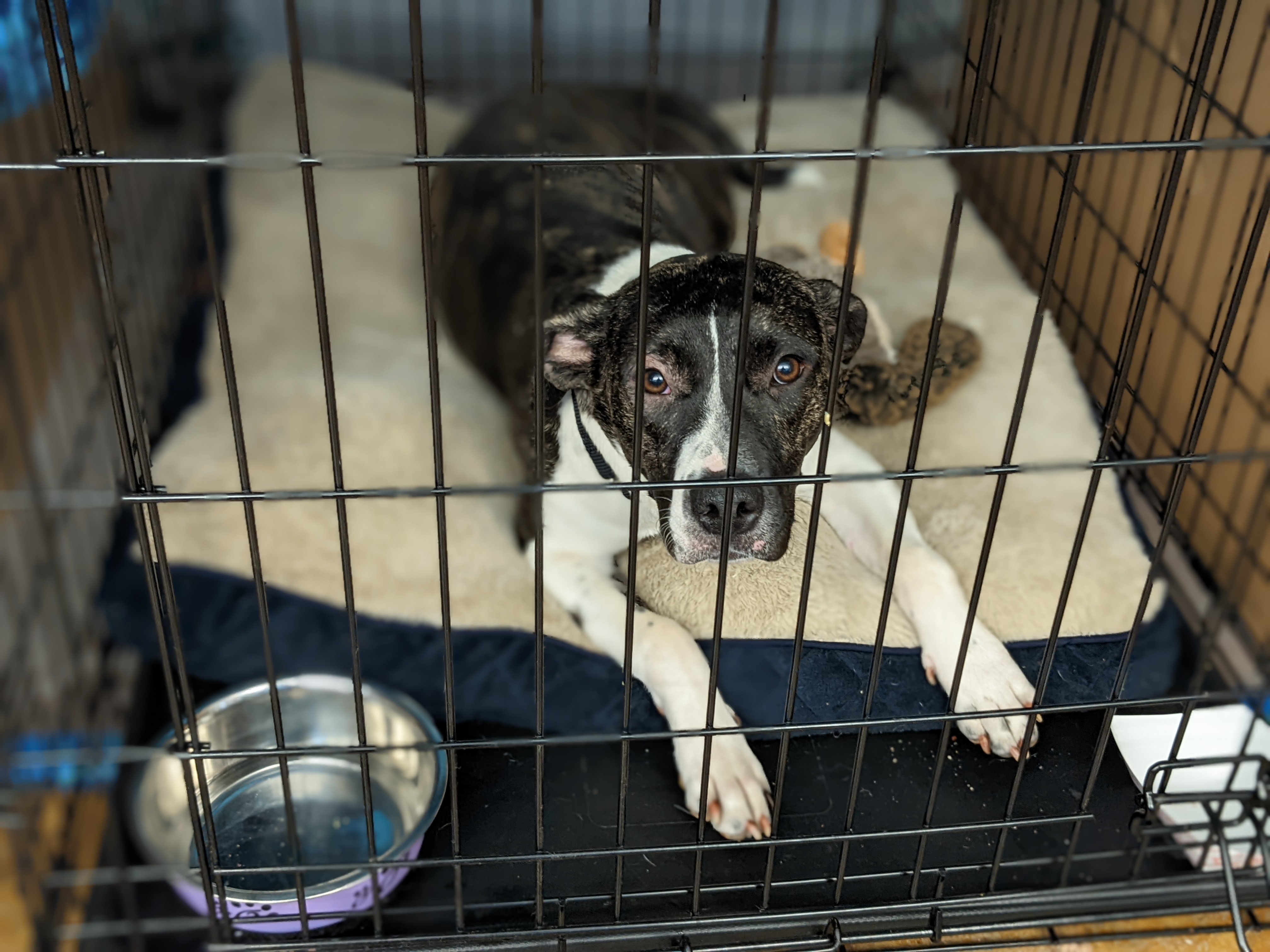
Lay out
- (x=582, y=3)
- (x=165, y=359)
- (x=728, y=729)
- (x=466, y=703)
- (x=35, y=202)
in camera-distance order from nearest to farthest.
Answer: (x=728, y=729) < (x=466, y=703) < (x=35, y=202) < (x=165, y=359) < (x=582, y=3)

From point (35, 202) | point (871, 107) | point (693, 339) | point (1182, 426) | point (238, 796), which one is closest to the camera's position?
point (871, 107)

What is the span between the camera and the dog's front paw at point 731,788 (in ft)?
6.48

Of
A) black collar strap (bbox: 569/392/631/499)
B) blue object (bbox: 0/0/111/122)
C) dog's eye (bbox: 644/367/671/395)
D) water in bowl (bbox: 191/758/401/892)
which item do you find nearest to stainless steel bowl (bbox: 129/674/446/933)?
water in bowl (bbox: 191/758/401/892)

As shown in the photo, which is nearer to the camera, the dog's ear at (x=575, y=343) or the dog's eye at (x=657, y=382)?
the dog's eye at (x=657, y=382)

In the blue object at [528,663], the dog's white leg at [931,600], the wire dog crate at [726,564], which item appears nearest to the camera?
the wire dog crate at [726,564]

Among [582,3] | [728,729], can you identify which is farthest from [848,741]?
[582,3]

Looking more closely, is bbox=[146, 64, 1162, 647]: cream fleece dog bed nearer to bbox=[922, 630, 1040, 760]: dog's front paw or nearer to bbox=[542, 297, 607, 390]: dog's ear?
bbox=[922, 630, 1040, 760]: dog's front paw

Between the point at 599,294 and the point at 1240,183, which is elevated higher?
the point at 1240,183

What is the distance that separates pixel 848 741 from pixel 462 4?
369 cm

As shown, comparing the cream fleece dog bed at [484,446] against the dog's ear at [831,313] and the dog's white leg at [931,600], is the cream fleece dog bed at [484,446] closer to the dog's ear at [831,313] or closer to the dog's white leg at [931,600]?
the dog's white leg at [931,600]

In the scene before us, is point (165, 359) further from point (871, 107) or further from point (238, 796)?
point (871, 107)

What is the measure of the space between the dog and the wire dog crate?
102mm

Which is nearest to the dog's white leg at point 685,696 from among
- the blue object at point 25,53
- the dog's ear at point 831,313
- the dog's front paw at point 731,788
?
the dog's front paw at point 731,788

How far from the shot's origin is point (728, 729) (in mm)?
1683
